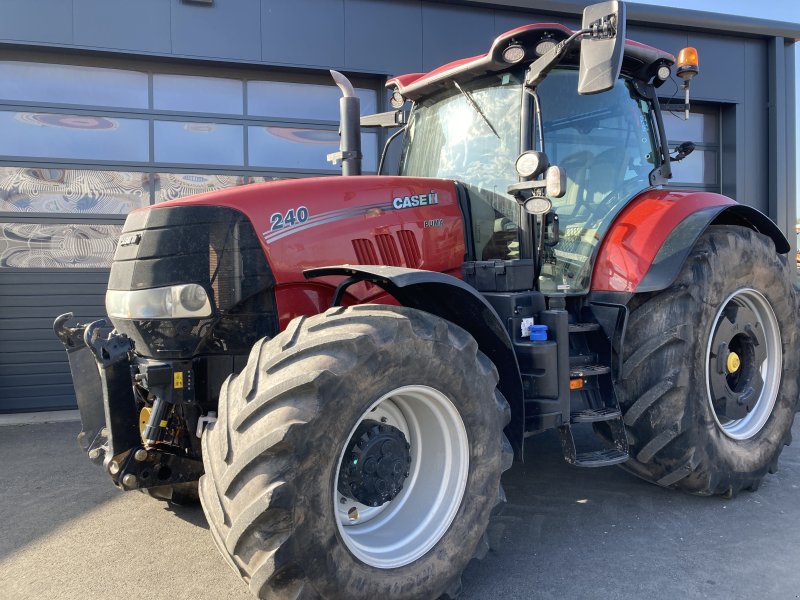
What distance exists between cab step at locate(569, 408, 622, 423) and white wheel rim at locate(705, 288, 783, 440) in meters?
0.80

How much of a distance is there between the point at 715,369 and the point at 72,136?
660 centimetres

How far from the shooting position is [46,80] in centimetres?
677

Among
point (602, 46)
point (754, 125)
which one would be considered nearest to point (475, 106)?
point (602, 46)

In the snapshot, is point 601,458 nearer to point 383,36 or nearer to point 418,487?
point 418,487

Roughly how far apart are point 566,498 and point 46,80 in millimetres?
6654

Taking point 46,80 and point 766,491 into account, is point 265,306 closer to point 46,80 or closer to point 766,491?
point 766,491

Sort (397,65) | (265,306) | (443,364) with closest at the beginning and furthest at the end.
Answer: (443,364) → (265,306) → (397,65)

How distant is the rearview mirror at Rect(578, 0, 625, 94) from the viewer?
2676mm

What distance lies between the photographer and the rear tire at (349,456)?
6.76ft

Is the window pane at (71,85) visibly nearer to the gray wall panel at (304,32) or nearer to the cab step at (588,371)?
the gray wall panel at (304,32)

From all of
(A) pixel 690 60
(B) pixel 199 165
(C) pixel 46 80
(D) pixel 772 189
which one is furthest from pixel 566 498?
(D) pixel 772 189

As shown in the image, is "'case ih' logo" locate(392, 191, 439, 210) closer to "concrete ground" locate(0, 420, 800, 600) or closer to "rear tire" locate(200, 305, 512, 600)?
"rear tire" locate(200, 305, 512, 600)

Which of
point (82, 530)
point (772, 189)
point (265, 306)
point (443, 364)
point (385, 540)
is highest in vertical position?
point (772, 189)

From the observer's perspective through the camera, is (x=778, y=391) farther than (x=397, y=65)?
No
